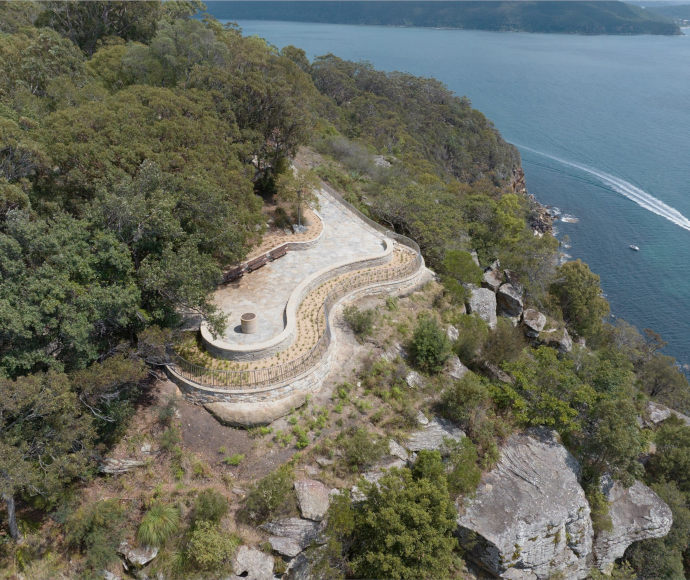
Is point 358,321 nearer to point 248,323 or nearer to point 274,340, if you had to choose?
point 274,340

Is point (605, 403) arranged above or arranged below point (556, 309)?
above

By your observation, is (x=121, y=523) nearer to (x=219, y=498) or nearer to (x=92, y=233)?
(x=219, y=498)

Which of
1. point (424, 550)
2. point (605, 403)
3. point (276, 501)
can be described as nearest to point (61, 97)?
point (276, 501)

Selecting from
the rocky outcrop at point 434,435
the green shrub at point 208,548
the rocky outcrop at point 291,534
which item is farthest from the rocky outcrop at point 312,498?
the rocky outcrop at point 434,435

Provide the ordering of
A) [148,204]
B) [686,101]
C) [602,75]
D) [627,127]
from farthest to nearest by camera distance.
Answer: [602,75] → [686,101] → [627,127] → [148,204]

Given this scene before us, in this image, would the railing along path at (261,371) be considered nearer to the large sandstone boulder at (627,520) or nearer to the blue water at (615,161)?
the large sandstone boulder at (627,520)

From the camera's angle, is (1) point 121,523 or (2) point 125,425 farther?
(2) point 125,425
